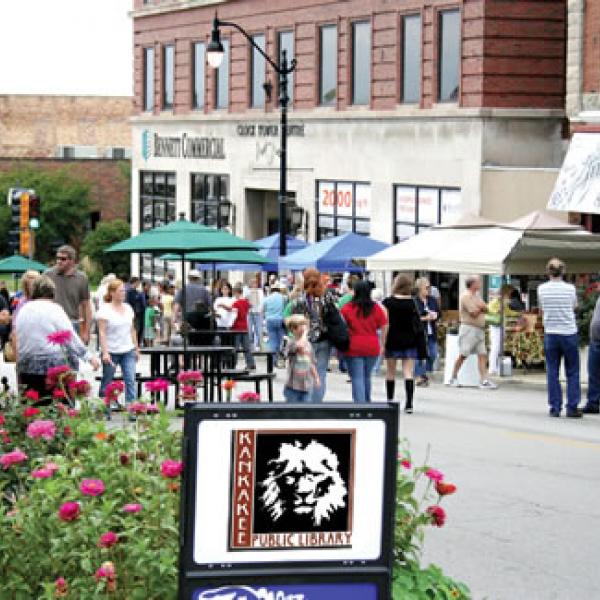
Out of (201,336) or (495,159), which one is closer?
(201,336)

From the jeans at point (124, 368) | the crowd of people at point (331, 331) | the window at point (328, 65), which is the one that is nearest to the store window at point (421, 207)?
the window at point (328, 65)

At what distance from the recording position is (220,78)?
168ft

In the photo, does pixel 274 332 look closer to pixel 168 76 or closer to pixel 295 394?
pixel 295 394

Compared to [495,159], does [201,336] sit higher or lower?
lower

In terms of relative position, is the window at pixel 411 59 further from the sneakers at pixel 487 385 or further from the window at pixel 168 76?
the sneakers at pixel 487 385

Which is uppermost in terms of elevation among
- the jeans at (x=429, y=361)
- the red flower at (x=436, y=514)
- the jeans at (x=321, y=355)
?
the red flower at (x=436, y=514)

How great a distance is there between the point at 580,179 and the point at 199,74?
20.7 meters

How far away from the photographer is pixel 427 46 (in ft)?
129

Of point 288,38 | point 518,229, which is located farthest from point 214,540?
point 288,38

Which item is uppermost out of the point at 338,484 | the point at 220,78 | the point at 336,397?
the point at 220,78

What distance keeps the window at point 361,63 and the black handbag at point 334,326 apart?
24951mm

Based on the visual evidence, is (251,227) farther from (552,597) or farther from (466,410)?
(552,597)

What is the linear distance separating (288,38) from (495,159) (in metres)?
10.7

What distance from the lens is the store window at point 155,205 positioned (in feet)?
183
